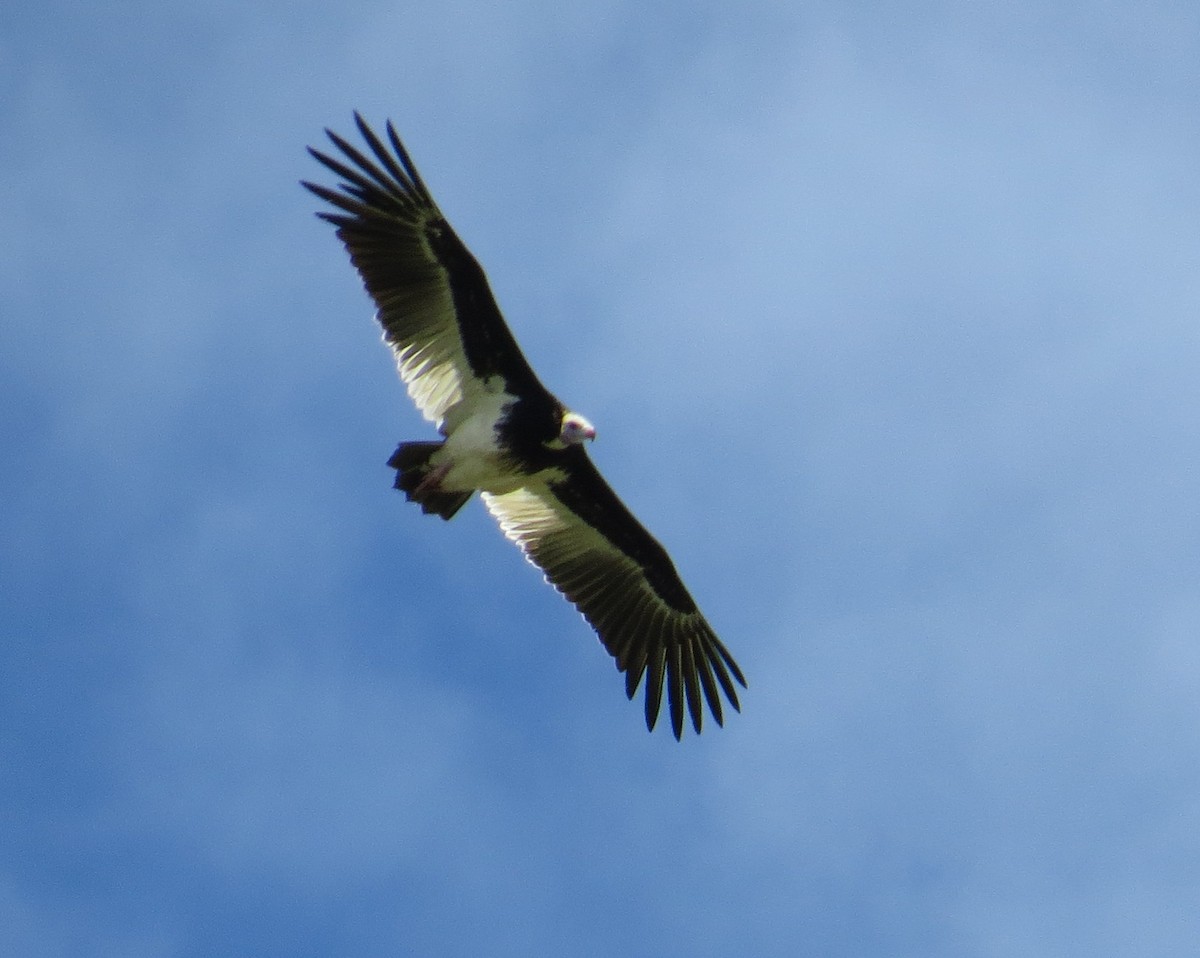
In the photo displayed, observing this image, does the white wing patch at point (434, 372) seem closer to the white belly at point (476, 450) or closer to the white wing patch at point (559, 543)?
the white belly at point (476, 450)

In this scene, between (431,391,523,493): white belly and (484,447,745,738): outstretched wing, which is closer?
(431,391,523,493): white belly

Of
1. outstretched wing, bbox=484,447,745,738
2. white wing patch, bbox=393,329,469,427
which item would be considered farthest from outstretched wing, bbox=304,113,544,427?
outstretched wing, bbox=484,447,745,738

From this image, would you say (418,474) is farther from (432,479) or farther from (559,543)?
(559,543)

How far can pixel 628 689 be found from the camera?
16547 mm

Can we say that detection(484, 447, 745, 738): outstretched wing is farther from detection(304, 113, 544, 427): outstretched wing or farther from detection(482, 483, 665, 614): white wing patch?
detection(304, 113, 544, 427): outstretched wing

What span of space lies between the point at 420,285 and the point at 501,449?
1.59 metres

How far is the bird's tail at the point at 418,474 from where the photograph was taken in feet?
49.4

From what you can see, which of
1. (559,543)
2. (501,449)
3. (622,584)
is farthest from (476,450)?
(622,584)

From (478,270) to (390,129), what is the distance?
1390mm

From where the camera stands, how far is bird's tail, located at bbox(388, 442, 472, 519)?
1505 cm

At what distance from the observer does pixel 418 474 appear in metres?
15.1

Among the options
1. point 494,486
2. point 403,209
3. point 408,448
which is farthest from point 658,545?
point 403,209

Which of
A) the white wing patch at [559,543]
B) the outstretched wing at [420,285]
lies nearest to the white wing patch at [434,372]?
the outstretched wing at [420,285]

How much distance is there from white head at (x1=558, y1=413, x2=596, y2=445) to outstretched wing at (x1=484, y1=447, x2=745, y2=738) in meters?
0.82
